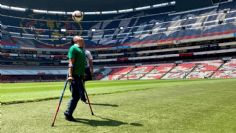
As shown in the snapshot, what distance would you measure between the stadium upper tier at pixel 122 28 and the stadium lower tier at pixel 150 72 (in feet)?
26.9

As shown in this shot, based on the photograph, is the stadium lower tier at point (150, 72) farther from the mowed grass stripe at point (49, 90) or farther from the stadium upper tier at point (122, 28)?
the mowed grass stripe at point (49, 90)

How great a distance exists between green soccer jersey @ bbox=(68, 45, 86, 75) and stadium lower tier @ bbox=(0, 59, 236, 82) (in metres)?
52.6

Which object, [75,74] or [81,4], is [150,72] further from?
[75,74]

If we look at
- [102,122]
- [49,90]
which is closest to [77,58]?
[102,122]

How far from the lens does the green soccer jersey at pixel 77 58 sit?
7.56 meters

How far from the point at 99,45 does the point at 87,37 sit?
764 cm

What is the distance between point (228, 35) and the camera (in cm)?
7050

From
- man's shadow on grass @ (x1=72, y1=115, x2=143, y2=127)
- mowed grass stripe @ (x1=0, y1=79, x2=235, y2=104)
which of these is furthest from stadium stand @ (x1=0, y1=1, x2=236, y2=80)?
man's shadow on grass @ (x1=72, y1=115, x2=143, y2=127)

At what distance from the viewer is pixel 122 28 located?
9856cm

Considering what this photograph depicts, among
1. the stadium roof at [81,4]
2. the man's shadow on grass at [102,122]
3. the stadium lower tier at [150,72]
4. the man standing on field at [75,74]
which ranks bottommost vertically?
the stadium lower tier at [150,72]

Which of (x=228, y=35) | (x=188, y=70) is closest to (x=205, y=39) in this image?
(x=228, y=35)

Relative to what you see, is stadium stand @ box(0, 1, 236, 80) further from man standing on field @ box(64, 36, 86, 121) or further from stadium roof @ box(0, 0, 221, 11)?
man standing on field @ box(64, 36, 86, 121)

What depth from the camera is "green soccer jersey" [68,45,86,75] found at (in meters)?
7.56

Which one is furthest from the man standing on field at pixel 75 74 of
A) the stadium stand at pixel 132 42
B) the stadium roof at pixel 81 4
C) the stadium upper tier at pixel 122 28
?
the stadium roof at pixel 81 4
